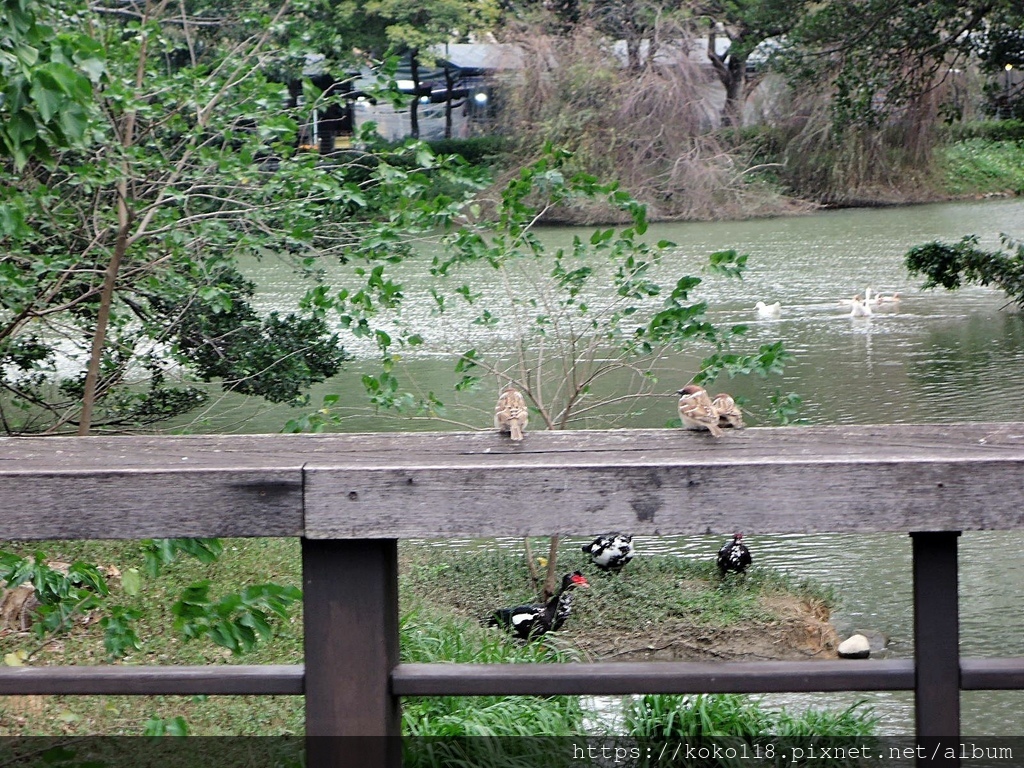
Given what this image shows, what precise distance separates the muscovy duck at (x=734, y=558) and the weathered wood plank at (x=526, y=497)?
4.95 meters

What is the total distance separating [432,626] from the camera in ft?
16.7

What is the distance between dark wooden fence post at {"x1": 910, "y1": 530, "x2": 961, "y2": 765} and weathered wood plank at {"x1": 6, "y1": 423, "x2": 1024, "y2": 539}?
7 cm

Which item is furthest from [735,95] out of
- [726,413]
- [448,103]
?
[726,413]

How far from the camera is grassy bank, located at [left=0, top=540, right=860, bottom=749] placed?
4.05 metres

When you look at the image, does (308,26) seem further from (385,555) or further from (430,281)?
(430,281)

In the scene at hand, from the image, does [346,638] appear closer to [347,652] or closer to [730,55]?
[347,652]

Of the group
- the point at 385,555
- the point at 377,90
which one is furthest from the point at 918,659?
the point at 377,90

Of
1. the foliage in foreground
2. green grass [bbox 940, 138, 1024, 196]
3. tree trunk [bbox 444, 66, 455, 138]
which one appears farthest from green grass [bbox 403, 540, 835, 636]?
tree trunk [bbox 444, 66, 455, 138]

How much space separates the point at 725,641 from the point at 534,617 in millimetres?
995

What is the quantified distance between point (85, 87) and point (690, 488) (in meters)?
1.74

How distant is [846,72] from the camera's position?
11.2 meters

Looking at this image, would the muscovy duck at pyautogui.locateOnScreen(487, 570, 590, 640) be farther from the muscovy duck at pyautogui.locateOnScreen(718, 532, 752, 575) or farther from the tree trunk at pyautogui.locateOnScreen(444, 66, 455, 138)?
the tree trunk at pyautogui.locateOnScreen(444, 66, 455, 138)

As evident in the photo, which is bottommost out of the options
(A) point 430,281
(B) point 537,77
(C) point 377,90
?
(A) point 430,281

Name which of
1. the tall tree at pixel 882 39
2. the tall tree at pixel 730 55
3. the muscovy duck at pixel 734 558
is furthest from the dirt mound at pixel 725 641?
the tall tree at pixel 730 55
